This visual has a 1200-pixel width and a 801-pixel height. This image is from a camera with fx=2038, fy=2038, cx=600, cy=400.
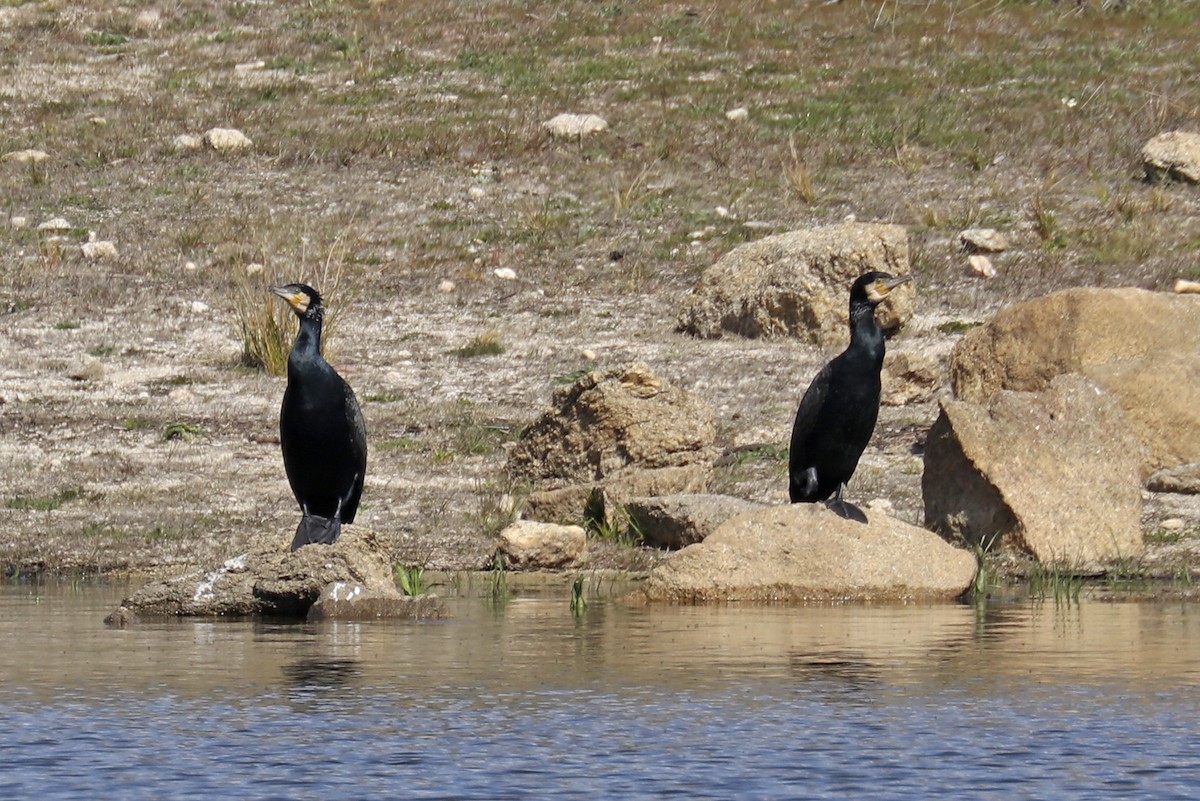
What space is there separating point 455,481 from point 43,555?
323cm

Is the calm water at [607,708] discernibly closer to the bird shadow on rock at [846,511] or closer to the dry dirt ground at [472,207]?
the bird shadow on rock at [846,511]

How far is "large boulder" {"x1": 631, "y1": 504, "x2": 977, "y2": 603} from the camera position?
35.1 feet

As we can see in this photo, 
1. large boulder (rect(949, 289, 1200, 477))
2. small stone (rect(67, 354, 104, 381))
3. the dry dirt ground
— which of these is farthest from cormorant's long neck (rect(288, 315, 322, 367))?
small stone (rect(67, 354, 104, 381))

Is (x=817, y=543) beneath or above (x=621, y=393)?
beneath

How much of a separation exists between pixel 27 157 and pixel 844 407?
1547 centimetres

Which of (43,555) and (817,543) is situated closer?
(817,543)

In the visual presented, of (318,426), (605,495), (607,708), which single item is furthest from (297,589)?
(605,495)

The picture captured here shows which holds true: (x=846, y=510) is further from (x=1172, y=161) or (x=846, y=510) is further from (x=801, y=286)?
(x=1172, y=161)

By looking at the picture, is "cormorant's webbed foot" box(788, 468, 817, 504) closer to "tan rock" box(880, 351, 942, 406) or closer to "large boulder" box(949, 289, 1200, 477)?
"large boulder" box(949, 289, 1200, 477)

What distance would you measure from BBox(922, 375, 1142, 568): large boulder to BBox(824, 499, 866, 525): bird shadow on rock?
1176mm

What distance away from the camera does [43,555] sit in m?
12.4

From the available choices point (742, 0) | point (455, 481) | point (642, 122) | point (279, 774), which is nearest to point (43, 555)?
point (455, 481)

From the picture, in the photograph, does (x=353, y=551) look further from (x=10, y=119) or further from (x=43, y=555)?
(x=10, y=119)

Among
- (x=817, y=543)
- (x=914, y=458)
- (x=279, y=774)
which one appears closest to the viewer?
(x=279, y=774)
